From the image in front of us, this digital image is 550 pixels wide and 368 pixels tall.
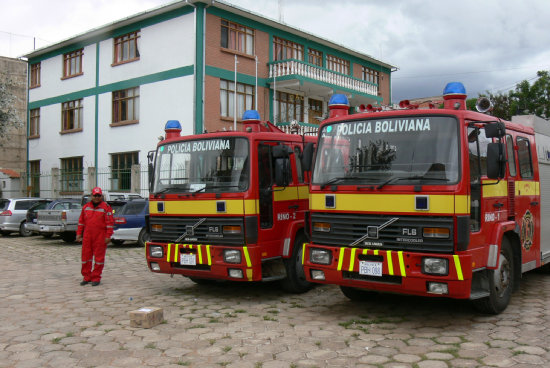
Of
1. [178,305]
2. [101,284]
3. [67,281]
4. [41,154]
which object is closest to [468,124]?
[178,305]

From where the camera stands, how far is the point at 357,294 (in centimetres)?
748

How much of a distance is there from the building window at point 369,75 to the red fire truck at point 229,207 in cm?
2513

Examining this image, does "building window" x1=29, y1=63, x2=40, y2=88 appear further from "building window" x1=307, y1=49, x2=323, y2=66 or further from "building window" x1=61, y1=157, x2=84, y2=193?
"building window" x1=307, y1=49, x2=323, y2=66

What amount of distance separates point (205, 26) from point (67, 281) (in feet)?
49.6

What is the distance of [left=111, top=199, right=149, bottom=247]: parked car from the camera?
49.6 feet

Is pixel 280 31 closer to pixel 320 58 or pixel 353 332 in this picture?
pixel 320 58

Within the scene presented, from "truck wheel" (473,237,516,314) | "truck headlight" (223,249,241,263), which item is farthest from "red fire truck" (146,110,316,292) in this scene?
"truck wheel" (473,237,516,314)

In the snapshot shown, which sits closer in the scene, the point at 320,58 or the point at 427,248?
the point at 427,248

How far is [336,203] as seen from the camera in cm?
629

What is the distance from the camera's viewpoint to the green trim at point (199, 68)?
Answer: 21.9m

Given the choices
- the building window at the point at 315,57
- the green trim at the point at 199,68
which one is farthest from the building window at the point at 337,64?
the green trim at the point at 199,68

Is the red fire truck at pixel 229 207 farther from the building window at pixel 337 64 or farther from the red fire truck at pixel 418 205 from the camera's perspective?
the building window at pixel 337 64

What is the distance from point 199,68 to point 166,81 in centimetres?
206

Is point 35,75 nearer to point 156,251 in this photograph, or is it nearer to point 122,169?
point 122,169
